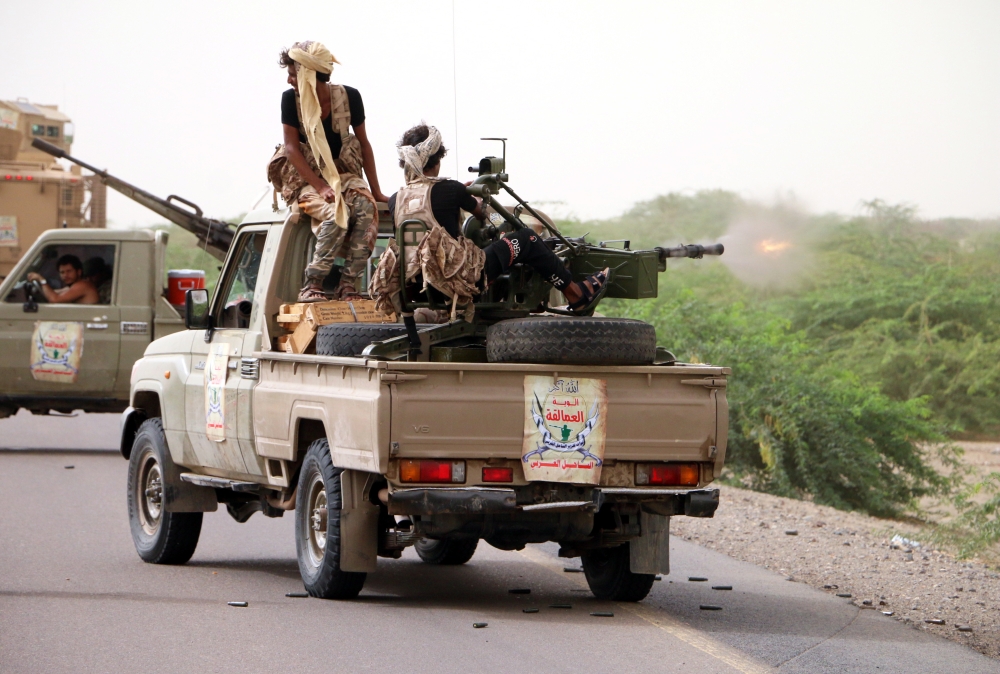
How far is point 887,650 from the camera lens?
22.3 ft

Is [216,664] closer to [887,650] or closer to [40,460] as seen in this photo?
[887,650]

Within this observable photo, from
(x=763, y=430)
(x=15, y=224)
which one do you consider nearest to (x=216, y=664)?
(x=763, y=430)

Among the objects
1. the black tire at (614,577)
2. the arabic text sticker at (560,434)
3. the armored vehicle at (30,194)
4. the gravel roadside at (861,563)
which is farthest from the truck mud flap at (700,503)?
the armored vehicle at (30,194)

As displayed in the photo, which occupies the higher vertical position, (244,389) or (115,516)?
(244,389)

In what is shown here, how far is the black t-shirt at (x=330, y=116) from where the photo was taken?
8.99m

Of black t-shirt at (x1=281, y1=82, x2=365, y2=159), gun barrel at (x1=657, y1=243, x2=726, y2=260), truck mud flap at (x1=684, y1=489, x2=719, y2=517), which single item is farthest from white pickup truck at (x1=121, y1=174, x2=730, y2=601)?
black t-shirt at (x1=281, y1=82, x2=365, y2=159)

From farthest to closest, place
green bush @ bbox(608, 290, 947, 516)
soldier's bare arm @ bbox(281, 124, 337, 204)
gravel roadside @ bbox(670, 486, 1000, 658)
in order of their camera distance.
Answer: green bush @ bbox(608, 290, 947, 516)
soldier's bare arm @ bbox(281, 124, 337, 204)
gravel roadside @ bbox(670, 486, 1000, 658)

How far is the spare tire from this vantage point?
7609mm

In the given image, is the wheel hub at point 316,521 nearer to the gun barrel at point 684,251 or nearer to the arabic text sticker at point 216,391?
the arabic text sticker at point 216,391

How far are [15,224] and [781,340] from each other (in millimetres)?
11145

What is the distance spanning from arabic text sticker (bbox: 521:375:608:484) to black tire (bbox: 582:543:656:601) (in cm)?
98

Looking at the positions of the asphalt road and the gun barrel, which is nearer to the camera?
the asphalt road

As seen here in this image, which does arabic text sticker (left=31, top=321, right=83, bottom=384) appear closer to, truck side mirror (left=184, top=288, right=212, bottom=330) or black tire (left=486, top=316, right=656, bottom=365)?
truck side mirror (left=184, top=288, right=212, bottom=330)

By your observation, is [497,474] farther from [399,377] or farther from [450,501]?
[399,377]
